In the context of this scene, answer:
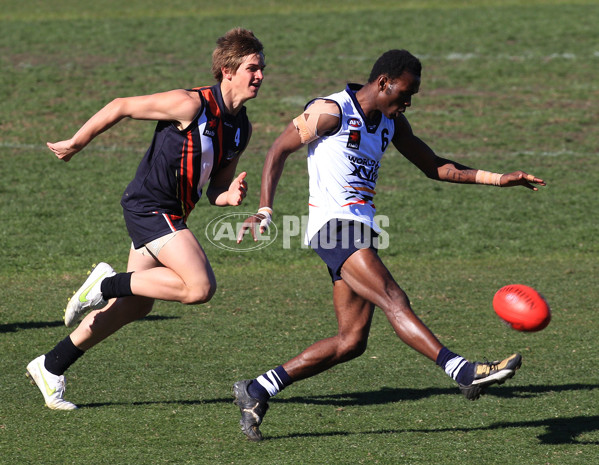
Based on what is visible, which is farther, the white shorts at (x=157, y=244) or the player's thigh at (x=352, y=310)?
the white shorts at (x=157, y=244)

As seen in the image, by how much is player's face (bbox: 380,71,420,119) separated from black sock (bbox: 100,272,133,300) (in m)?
1.95

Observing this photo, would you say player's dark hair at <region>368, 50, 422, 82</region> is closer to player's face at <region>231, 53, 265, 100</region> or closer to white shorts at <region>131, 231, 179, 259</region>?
player's face at <region>231, 53, 265, 100</region>

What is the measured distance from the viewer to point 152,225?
6.16 meters

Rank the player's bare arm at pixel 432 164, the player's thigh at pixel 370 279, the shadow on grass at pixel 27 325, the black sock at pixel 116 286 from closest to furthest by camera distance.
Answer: the player's thigh at pixel 370 279, the black sock at pixel 116 286, the player's bare arm at pixel 432 164, the shadow on grass at pixel 27 325

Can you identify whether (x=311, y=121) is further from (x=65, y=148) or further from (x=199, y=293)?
(x=65, y=148)

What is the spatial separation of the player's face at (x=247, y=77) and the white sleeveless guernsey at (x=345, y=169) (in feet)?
1.72

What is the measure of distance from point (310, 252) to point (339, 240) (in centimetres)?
622

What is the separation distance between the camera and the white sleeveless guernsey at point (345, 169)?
236 inches

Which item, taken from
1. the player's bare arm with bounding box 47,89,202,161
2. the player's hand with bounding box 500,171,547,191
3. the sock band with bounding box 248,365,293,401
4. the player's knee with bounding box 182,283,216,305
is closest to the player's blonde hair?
the player's bare arm with bounding box 47,89,202,161

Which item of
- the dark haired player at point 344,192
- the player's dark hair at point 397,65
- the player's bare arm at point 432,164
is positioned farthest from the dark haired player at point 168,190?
the player's bare arm at point 432,164

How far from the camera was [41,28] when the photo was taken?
23.5 metres

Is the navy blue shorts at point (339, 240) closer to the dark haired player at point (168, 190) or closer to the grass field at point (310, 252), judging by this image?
the dark haired player at point (168, 190)

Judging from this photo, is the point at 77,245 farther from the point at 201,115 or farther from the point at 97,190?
the point at 201,115

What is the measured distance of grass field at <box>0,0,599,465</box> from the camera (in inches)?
238
